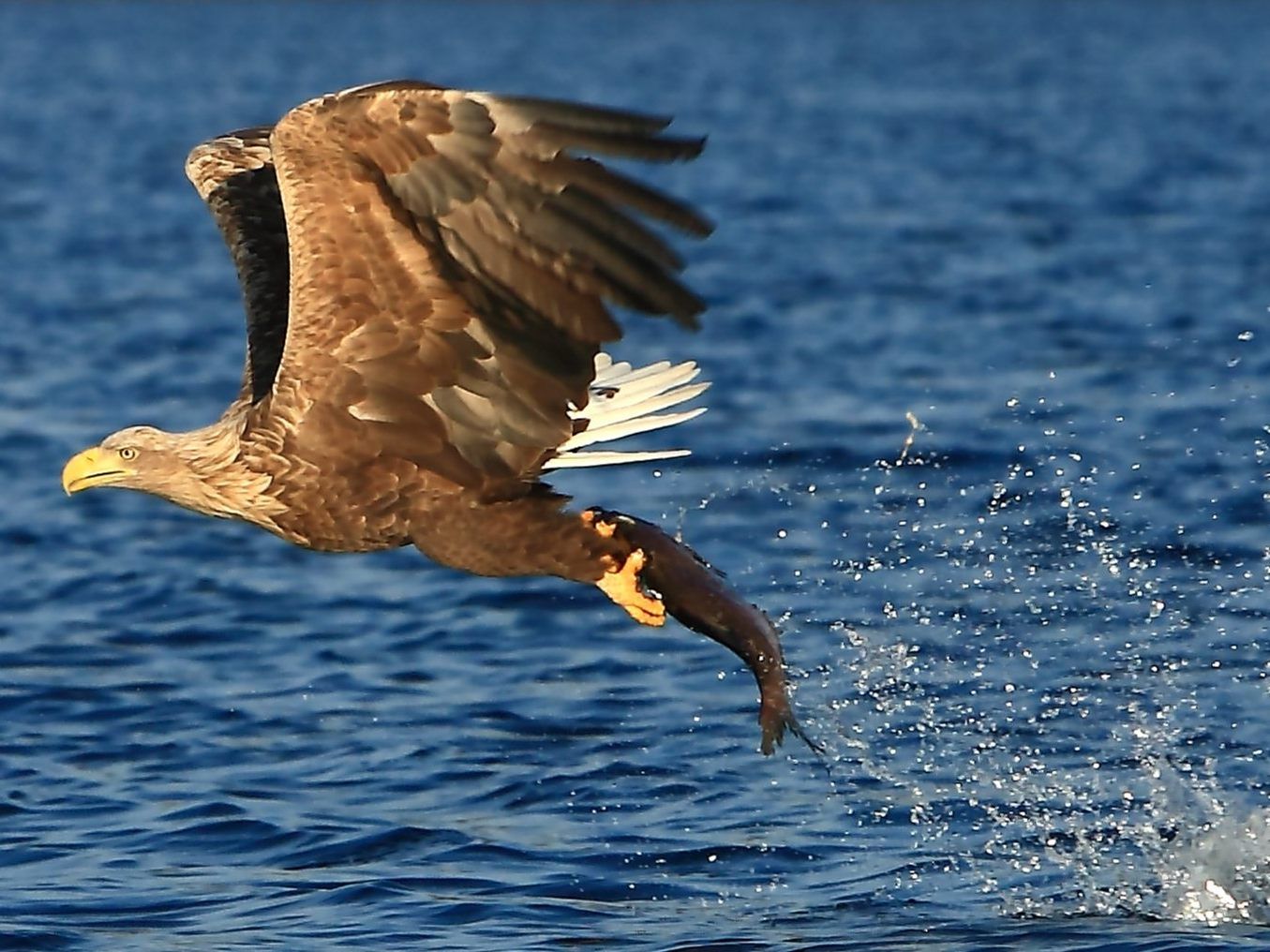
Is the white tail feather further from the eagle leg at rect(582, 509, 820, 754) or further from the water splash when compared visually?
the water splash

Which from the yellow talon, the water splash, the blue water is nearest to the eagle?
the yellow talon

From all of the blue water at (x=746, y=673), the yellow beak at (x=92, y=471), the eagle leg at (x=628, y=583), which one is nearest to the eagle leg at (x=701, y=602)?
the eagle leg at (x=628, y=583)

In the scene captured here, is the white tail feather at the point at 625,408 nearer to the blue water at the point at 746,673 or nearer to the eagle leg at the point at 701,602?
the eagle leg at the point at 701,602

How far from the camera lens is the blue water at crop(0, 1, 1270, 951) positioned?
18.6 ft

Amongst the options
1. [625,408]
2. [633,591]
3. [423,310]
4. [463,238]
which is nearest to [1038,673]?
[625,408]

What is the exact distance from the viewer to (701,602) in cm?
524

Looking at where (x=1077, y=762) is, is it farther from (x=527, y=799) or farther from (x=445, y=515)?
(x=445, y=515)

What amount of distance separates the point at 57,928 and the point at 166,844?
0.60 m

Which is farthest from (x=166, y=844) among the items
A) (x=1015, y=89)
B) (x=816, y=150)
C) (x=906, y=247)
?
(x=1015, y=89)

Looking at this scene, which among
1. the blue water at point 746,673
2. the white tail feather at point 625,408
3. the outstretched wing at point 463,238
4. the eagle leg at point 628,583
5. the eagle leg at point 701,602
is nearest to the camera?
the outstretched wing at point 463,238

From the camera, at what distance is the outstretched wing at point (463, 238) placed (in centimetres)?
475

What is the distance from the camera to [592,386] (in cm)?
588

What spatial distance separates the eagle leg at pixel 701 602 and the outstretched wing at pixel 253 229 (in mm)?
873

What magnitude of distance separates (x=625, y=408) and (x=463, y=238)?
37.7 inches
